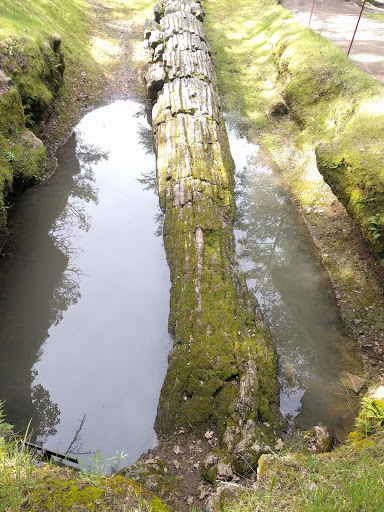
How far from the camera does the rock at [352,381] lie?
5.27 m

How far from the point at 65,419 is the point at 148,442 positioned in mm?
1148

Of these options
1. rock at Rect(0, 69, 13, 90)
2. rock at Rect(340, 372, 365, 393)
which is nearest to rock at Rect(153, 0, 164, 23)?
rock at Rect(0, 69, 13, 90)

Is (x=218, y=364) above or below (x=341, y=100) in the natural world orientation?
below

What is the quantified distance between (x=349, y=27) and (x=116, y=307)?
45.5ft

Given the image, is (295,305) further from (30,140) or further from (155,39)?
(155,39)

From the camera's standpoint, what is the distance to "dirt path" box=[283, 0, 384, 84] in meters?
10.9

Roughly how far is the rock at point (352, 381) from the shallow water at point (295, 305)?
59mm

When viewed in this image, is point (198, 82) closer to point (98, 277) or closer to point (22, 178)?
point (22, 178)

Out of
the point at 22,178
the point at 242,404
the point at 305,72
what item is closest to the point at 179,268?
the point at 242,404

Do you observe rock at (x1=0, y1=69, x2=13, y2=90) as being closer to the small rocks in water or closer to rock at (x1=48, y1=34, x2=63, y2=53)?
rock at (x1=48, y1=34, x2=63, y2=53)

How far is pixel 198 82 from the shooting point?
10070 millimetres

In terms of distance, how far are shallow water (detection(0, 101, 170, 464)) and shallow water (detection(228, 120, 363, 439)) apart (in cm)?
180

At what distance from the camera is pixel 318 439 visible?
14.7 ft

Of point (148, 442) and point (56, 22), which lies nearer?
point (148, 442)
